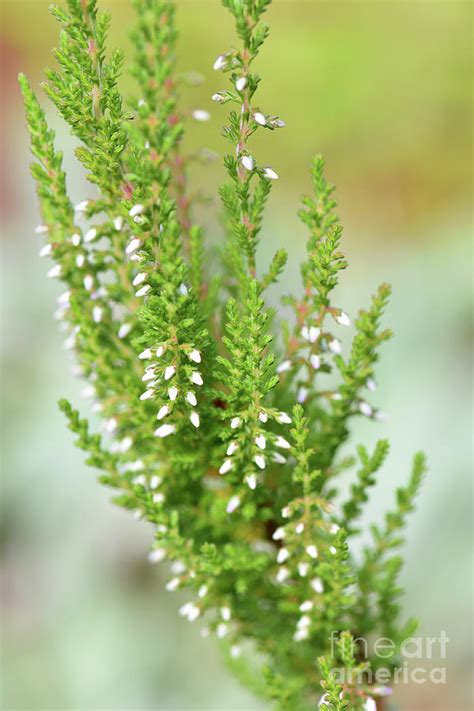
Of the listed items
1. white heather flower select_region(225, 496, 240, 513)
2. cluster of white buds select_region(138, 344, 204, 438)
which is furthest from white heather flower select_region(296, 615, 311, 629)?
cluster of white buds select_region(138, 344, 204, 438)

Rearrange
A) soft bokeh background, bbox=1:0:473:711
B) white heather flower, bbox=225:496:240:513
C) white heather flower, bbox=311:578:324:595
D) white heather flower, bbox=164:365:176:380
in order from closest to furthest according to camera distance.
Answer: white heather flower, bbox=164:365:176:380, white heather flower, bbox=225:496:240:513, white heather flower, bbox=311:578:324:595, soft bokeh background, bbox=1:0:473:711

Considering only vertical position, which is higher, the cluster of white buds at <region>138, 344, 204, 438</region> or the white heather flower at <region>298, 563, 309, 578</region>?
the cluster of white buds at <region>138, 344, 204, 438</region>

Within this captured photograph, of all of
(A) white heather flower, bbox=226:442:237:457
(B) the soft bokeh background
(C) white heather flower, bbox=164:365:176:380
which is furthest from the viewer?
(B) the soft bokeh background

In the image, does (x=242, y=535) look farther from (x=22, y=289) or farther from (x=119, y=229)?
(x=22, y=289)

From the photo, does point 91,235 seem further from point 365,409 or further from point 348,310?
point 348,310

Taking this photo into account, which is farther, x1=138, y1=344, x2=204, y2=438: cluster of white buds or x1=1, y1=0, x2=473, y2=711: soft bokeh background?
x1=1, y1=0, x2=473, y2=711: soft bokeh background

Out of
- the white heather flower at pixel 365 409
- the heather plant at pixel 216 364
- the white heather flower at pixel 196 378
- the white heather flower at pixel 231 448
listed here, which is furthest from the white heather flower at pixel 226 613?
the white heather flower at pixel 196 378

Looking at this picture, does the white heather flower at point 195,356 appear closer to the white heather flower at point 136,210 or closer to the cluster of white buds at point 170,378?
the cluster of white buds at point 170,378

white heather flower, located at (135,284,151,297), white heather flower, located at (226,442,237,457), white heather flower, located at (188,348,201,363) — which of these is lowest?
white heather flower, located at (226,442,237,457)

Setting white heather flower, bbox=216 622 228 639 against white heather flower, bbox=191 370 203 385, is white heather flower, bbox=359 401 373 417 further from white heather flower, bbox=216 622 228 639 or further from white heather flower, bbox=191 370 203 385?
white heather flower, bbox=216 622 228 639
